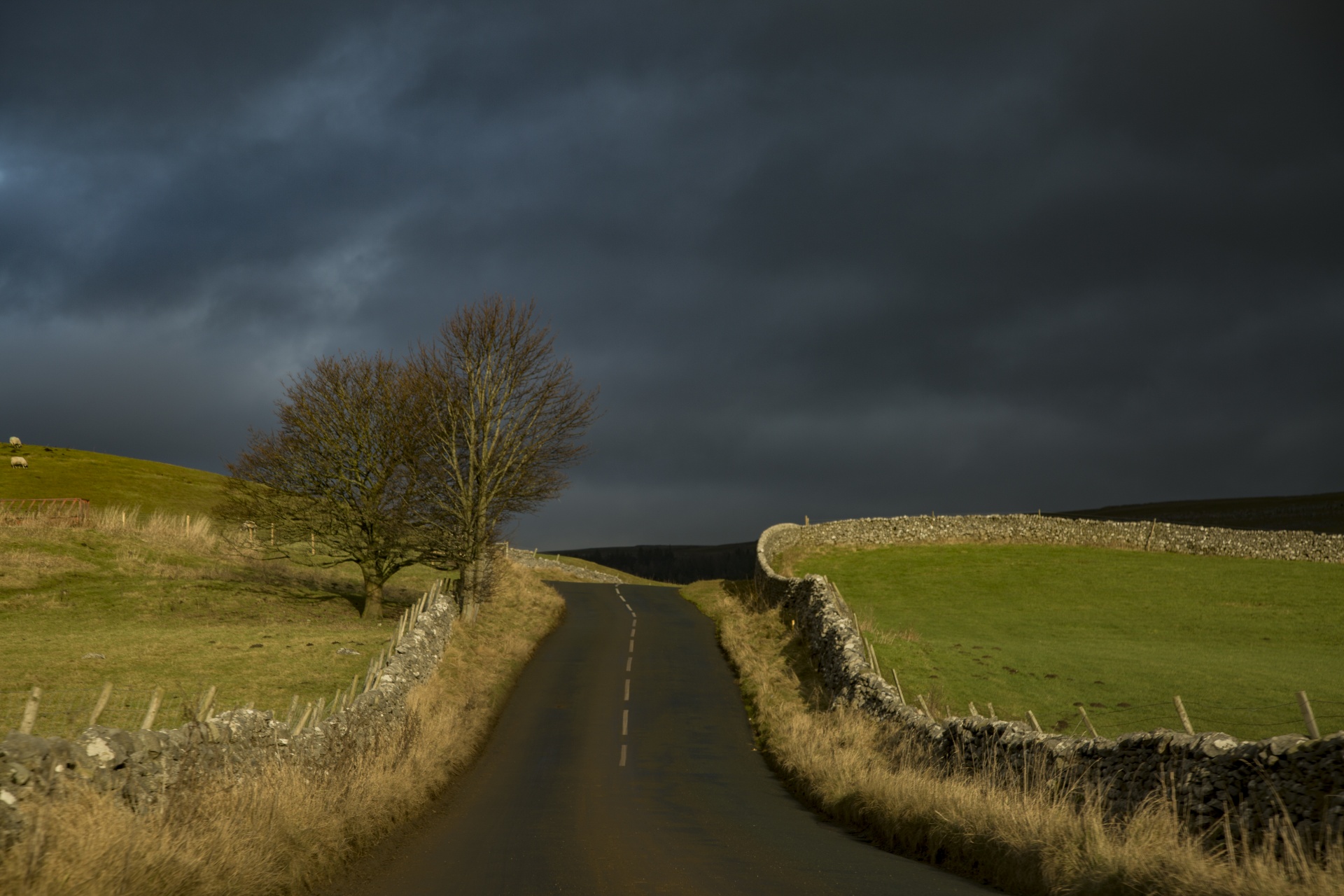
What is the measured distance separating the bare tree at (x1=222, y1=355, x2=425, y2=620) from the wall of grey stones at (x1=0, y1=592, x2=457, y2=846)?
22387 mm

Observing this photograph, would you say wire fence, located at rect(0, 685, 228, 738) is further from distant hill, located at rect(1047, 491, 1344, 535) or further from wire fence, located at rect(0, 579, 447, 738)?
distant hill, located at rect(1047, 491, 1344, 535)

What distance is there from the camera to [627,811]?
17578 mm

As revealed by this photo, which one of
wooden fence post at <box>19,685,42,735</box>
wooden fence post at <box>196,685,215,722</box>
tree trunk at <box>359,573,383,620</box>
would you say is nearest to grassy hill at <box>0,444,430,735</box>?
tree trunk at <box>359,573,383,620</box>

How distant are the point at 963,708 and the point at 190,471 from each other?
9895 cm

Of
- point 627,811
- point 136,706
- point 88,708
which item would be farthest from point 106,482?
point 627,811

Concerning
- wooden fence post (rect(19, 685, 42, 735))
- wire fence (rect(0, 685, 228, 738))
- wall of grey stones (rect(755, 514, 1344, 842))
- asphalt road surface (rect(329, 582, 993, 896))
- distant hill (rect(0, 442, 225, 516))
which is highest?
distant hill (rect(0, 442, 225, 516))

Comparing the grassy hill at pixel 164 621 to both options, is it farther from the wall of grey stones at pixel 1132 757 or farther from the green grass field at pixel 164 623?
the wall of grey stones at pixel 1132 757

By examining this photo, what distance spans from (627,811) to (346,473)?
2935 cm

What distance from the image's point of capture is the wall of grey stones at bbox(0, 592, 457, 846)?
8539 millimetres

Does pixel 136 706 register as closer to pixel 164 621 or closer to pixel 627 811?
pixel 627 811

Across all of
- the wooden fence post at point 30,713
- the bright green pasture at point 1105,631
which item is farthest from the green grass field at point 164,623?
the bright green pasture at point 1105,631

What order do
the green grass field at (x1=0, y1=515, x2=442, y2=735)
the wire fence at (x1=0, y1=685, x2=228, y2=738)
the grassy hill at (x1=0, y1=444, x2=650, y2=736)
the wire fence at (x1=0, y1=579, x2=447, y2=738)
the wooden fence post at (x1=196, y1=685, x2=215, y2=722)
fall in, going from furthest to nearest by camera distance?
the green grass field at (x1=0, y1=515, x2=442, y2=735), the grassy hill at (x1=0, y1=444, x2=650, y2=736), the wire fence at (x1=0, y1=685, x2=228, y2=738), the wire fence at (x1=0, y1=579, x2=447, y2=738), the wooden fence post at (x1=196, y1=685, x2=215, y2=722)

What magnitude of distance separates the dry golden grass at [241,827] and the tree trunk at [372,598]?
2100 centimetres

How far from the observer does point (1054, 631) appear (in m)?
38.8
